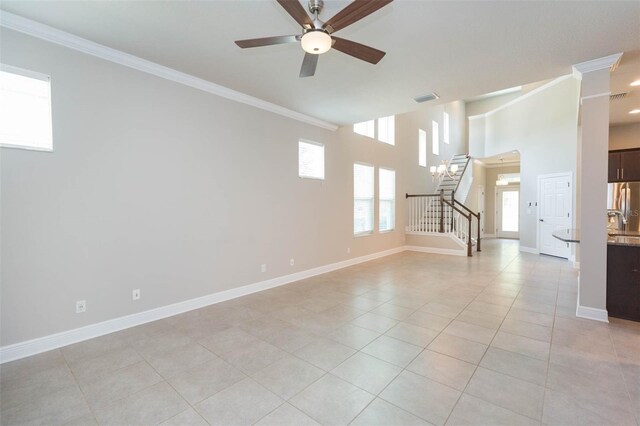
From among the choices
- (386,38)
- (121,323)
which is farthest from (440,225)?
(121,323)

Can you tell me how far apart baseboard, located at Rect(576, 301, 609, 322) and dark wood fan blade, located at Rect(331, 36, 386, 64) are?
3.80 meters

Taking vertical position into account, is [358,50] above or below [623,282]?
above

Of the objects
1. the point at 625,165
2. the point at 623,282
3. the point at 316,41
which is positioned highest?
the point at 316,41

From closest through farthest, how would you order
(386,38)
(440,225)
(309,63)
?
1. (309,63)
2. (386,38)
3. (440,225)

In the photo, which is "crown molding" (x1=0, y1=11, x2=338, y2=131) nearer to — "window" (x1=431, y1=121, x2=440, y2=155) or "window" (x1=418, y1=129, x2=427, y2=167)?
"window" (x1=418, y1=129, x2=427, y2=167)

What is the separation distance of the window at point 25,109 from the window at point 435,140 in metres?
10.4

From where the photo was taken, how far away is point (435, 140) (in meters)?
10.7

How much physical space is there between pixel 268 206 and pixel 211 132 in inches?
55.9

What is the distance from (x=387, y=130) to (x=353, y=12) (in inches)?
242

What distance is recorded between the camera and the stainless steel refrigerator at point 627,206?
198 inches

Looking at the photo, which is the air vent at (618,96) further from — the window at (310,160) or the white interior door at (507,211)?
the white interior door at (507,211)

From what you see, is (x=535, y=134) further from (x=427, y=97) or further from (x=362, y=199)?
(x=427, y=97)

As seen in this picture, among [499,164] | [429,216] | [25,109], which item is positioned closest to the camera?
[25,109]

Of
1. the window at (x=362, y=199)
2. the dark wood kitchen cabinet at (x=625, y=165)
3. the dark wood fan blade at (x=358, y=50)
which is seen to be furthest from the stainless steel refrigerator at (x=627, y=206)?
the dark wood fan blade at (x=358, y=50)
